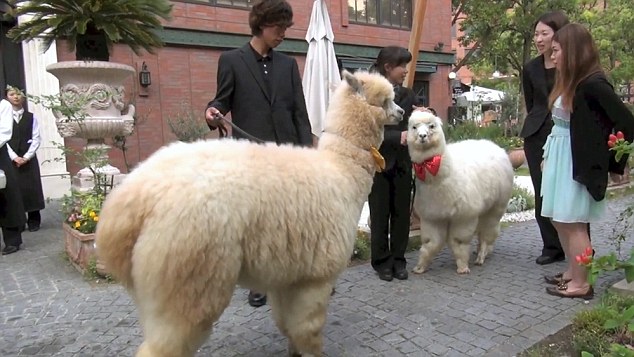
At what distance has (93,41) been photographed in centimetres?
650

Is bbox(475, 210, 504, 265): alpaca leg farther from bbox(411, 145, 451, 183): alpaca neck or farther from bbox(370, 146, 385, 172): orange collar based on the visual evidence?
bbox(370, 146, 385, 172): orange collar

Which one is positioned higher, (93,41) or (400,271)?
(93,41)

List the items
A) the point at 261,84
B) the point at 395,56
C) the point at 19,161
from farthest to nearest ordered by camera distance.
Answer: the point at 19,161, the point at 395,56, the point at 261,84

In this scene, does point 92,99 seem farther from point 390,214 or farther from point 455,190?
point 455,190

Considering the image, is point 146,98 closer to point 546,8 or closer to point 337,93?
point 337,93

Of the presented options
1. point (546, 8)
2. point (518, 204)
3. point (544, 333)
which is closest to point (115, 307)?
point (544, 333)

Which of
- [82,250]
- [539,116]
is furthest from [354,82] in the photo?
[82,250]

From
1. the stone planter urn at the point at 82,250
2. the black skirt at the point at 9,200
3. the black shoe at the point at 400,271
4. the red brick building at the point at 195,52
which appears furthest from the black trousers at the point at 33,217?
the black shoe at the point at 400,271

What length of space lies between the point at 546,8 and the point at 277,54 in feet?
59.2

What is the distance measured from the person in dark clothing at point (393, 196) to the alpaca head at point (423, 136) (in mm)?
110

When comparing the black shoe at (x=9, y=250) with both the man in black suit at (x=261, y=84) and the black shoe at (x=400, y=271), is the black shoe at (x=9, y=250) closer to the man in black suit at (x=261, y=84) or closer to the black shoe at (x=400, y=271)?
the man in black suit at (x=261, y=84)

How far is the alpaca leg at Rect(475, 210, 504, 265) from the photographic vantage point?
5.58m

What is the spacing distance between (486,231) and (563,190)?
5.21 feet

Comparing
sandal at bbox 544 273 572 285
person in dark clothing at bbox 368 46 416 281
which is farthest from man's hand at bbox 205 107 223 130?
sandal at bbox 544 273 572 285
